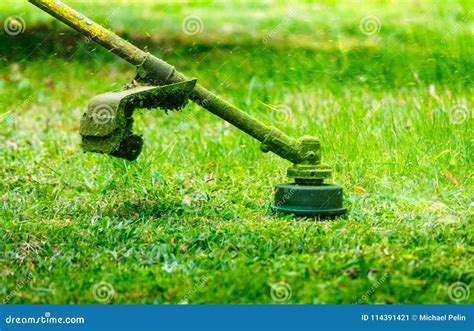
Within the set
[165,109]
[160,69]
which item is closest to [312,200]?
[165,109]

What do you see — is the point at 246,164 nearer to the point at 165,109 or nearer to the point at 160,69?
the point at 165,109

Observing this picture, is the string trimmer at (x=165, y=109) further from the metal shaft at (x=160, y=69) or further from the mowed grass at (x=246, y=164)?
the mowed grass at (x=246, y=164)

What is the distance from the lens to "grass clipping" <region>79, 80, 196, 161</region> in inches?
144

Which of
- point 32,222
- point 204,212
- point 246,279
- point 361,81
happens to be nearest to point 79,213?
point 32,222

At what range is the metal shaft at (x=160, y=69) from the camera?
12.5 feet

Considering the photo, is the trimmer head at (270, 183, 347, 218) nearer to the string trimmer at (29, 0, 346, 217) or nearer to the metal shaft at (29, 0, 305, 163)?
the string trimmer at (29, 0, 346, 217)

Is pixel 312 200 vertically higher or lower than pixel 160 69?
lower

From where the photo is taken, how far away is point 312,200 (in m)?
4.05

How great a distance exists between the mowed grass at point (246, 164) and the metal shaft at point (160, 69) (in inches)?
14.3

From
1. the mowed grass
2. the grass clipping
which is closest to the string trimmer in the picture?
the grass clipping

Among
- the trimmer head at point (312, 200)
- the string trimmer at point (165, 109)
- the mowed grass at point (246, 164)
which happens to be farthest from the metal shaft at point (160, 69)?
the mowed grass at point (246, 164)

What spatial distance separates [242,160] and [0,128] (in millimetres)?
1919

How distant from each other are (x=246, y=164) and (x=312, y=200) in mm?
1145

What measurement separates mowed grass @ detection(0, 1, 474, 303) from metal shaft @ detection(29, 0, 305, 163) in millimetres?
363
